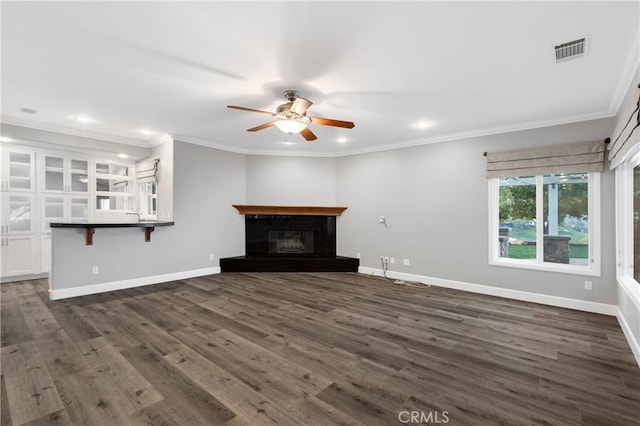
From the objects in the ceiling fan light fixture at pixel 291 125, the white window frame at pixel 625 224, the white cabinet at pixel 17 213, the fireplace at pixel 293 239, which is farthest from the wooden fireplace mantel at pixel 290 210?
the white window frame at pixel 625 224

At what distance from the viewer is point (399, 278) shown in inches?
219

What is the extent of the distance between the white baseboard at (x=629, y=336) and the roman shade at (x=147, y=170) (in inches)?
274

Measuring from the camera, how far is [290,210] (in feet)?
20.7

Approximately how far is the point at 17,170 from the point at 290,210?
4859 millimetres

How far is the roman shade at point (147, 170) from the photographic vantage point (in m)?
5.60

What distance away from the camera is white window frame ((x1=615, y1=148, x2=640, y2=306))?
10.5 ft

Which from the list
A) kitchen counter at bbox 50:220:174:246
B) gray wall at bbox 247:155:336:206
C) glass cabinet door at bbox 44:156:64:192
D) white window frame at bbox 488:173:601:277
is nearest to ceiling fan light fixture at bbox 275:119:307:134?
kitchen counter at bbox 50:220:174:246

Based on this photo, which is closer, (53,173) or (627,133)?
(627,133)

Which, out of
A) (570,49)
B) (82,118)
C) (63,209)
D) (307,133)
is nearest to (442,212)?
(307,133)

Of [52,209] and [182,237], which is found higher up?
[52,209]

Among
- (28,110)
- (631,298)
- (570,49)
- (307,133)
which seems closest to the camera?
(570,49)

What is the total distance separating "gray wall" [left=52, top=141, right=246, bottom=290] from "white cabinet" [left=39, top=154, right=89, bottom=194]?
1.80m

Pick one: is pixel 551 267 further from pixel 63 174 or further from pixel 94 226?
pixel 63 174

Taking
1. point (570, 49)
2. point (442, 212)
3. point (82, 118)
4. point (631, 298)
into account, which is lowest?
point (631, 298)
